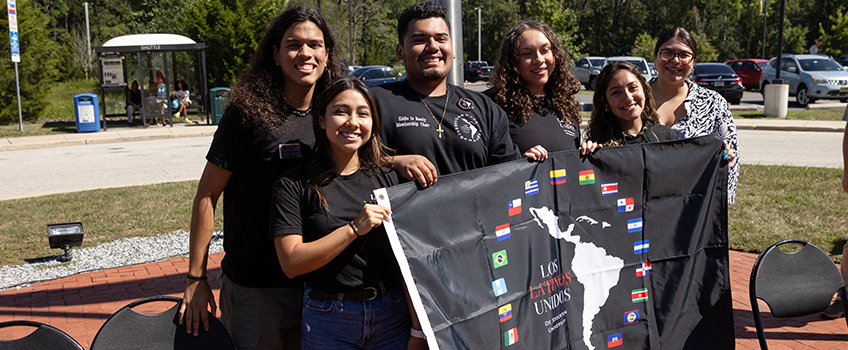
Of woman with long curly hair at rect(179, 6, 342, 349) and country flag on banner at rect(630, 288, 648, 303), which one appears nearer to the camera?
woman with long curly hair at rect(179, 6, 342, 349)

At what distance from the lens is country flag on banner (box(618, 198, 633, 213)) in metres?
3.54

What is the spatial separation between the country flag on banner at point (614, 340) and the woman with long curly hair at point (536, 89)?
1029 mm

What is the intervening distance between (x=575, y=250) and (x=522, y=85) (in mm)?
999

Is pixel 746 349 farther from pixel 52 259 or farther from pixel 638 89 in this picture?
pixel 52 259

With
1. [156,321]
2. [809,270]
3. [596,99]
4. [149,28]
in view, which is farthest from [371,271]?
[149,28]

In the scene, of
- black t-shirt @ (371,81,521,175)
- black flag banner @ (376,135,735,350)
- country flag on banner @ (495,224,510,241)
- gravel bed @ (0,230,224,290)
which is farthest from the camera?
gravel bed @ (0,230,224,290)

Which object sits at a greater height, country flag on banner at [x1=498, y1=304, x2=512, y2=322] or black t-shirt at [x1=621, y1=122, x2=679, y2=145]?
black t-shirt at [x1=621, y1=122, x2=679, y2=145]

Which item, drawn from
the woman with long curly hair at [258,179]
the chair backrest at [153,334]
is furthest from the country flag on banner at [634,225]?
the chair backrest at [153,334]

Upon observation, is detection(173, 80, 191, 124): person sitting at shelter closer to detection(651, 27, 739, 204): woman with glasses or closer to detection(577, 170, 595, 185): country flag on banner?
detection(651, 27, 739, 204): woman with glasses

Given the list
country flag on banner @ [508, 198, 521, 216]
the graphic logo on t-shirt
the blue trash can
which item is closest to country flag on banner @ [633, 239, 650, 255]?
country flag on banner @ [508, 198, 521, 216]

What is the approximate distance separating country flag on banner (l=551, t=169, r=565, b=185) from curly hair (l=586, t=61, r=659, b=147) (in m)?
0.58

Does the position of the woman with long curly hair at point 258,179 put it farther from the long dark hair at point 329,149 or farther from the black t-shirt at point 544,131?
the black t-shirt at point 544,131

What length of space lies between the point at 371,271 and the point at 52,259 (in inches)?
216

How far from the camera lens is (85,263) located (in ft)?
21.6
